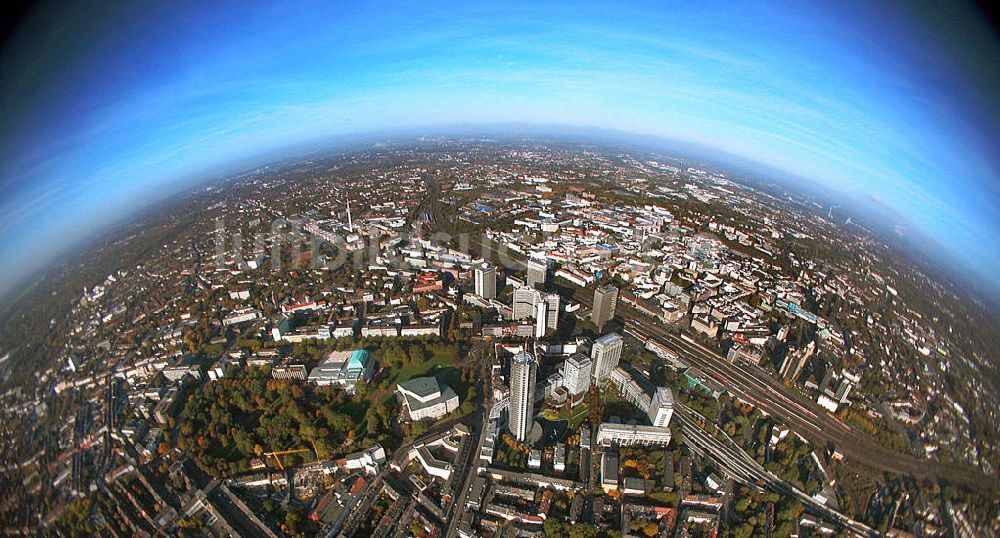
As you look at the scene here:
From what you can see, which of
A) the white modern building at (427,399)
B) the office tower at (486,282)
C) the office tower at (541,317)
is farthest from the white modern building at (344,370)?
the office tower at (541,317)

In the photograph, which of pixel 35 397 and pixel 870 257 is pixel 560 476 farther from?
pixel 870 257

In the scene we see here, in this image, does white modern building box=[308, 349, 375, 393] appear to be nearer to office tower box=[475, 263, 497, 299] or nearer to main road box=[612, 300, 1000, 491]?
office tower box=[475, 263, 497, 299]

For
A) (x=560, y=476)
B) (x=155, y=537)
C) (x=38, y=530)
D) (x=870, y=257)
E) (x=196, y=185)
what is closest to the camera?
(x=38, y=530)

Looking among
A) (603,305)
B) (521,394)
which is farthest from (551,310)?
(521,394)

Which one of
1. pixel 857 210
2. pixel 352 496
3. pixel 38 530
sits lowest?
pixel 352 496

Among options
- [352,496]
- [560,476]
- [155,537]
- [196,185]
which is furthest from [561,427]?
[196,185]
